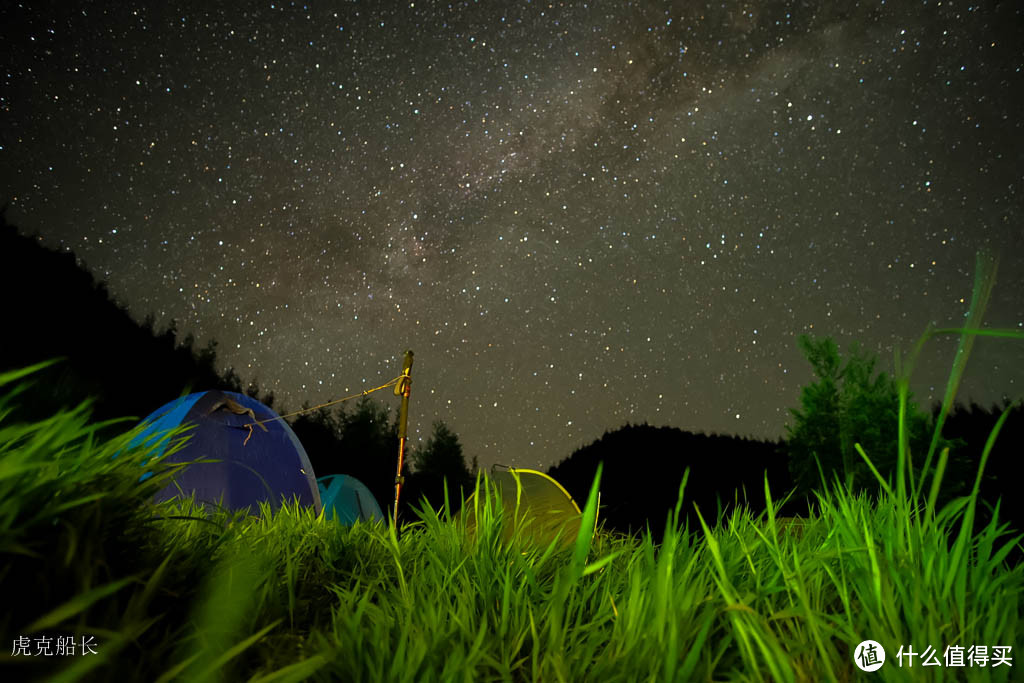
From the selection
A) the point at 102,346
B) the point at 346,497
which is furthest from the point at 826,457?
the point at 102,346

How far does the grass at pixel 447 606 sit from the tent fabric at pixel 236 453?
14.0 feet

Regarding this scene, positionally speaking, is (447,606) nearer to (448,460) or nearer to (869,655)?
(869,655)

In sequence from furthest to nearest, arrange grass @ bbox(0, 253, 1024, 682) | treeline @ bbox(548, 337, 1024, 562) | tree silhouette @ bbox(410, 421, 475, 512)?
1. tree silhouette @ bbox(410, 421, 475, 512)
2. treeline @ bbox(548, 337, 1024, 562)
3. grass @ bbox(0, 253, 1024, 682)

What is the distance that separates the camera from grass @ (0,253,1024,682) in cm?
71

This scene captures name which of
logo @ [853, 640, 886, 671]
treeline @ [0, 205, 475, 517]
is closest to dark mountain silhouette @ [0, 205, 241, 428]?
treeline @ [0, 205, 475, 517]

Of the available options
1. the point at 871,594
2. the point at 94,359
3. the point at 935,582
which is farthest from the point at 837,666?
the point at 94,359

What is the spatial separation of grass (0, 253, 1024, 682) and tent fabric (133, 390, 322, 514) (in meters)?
4.26

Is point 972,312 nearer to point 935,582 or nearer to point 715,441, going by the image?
point 935,582

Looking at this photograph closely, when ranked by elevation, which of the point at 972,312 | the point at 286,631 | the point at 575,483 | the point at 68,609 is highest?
the point at 972,312

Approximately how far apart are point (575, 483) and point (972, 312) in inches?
1020

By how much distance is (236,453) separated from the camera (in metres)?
5.55

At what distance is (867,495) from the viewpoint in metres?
1.59

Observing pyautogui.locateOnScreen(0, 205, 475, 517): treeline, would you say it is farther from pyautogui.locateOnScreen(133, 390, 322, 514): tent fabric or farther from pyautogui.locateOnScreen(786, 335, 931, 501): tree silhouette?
pyautogui.locateOnScreen(786, 335, 931, 501): tree silhouette

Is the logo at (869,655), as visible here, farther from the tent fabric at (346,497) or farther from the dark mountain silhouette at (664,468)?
the dark mountain silhouette at (664,468)
